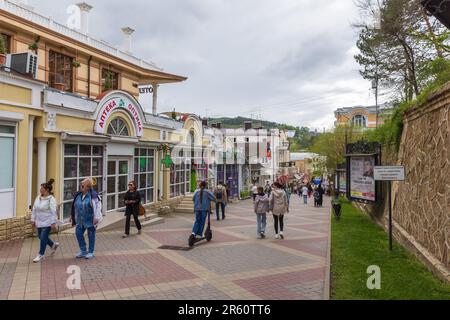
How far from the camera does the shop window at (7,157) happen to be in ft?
32.1

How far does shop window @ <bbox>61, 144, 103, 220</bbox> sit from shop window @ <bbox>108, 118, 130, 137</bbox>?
1.03 m

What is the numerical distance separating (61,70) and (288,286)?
48.7ft

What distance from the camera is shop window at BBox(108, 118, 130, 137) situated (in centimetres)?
1437

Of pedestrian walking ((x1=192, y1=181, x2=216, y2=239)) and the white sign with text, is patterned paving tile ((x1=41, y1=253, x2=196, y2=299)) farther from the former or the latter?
the white sign with text

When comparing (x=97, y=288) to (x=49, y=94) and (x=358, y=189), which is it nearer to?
(x=49, y=94)

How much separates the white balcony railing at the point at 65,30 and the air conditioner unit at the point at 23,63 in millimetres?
4374

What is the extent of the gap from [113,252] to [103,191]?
5.57 meters

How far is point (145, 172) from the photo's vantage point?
56.9 ft

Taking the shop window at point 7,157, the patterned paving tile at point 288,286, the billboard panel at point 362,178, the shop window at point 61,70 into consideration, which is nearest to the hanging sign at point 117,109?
the shop window at point 7,157

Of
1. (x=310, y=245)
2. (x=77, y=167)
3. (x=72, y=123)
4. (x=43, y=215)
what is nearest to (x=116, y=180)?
(x=77, y=167)

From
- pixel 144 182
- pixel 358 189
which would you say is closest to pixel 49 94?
pixel 144 182

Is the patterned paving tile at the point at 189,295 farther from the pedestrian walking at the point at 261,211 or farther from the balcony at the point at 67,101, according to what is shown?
A: the balcony at the point at 67,101

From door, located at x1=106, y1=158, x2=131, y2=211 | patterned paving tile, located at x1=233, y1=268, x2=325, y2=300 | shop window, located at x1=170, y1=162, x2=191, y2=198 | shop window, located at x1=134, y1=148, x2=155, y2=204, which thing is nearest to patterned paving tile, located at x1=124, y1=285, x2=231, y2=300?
patterned paving tile, located at x1=233, y1=268, x2=325, y2=300
